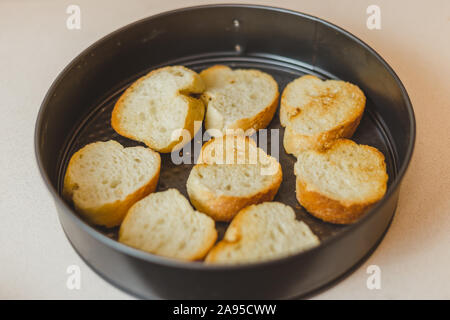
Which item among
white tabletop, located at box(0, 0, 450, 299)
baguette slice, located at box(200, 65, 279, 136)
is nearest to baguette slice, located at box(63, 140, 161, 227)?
white tabletop, located at box(0, 0, 450, 299)

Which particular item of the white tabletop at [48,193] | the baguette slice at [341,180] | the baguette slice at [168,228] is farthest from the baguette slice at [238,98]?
the white tabletop at [48,193]

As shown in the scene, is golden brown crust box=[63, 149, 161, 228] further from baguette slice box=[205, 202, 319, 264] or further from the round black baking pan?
baguette slice box=[205, 202, 319, 264]

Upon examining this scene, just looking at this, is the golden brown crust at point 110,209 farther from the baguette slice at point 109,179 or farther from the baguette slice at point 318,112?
the baguette slice at point 318,112

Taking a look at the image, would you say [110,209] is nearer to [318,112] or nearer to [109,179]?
[109,179]

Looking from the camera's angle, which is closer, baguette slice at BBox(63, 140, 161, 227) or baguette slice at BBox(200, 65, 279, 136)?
baguette slice at BBox(63, 140, 161, 227)

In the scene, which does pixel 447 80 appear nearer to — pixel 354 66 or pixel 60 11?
pixel 354 66
